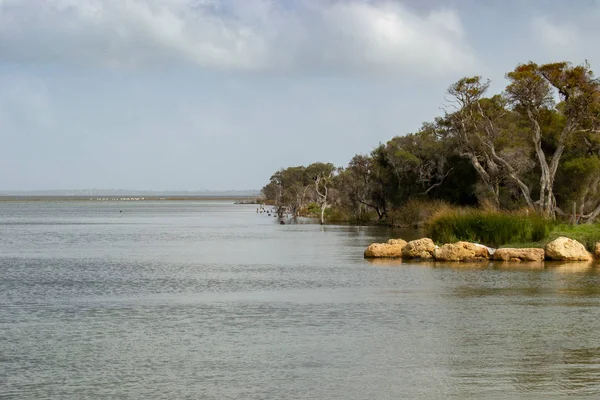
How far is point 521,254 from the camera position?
3475 cm

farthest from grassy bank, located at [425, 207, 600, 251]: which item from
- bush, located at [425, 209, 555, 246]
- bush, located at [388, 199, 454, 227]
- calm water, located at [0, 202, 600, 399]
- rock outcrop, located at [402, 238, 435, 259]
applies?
bush, located at [388, 199, 454, 227]

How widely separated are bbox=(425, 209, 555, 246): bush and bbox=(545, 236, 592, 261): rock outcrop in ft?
10.2

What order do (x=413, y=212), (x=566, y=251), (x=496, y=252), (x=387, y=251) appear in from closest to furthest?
1. (x=566, y=251)
2. (x=496, y=252)
3. (x=387, y=251)
4. (x=413, y=212)

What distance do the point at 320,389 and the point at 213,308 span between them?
9512 mm

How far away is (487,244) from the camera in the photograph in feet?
127

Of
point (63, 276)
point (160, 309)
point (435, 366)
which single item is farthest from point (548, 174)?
point (435, 366)

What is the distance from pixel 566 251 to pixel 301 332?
769 inches

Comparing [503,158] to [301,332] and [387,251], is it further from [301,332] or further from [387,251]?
[301,332]

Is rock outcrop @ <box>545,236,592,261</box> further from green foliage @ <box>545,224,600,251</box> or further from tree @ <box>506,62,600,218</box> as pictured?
tree @ <box>506,62,600,218</box>

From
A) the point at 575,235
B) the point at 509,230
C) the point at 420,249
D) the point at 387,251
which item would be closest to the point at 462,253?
the point at 420,249

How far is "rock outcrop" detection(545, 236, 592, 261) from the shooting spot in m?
34.2

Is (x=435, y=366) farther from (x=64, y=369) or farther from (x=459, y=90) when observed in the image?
(x=459, y=90)

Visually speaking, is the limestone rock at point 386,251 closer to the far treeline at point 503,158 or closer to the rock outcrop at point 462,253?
the rock outcrop at point 462,253

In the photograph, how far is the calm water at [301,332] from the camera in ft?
43.7
